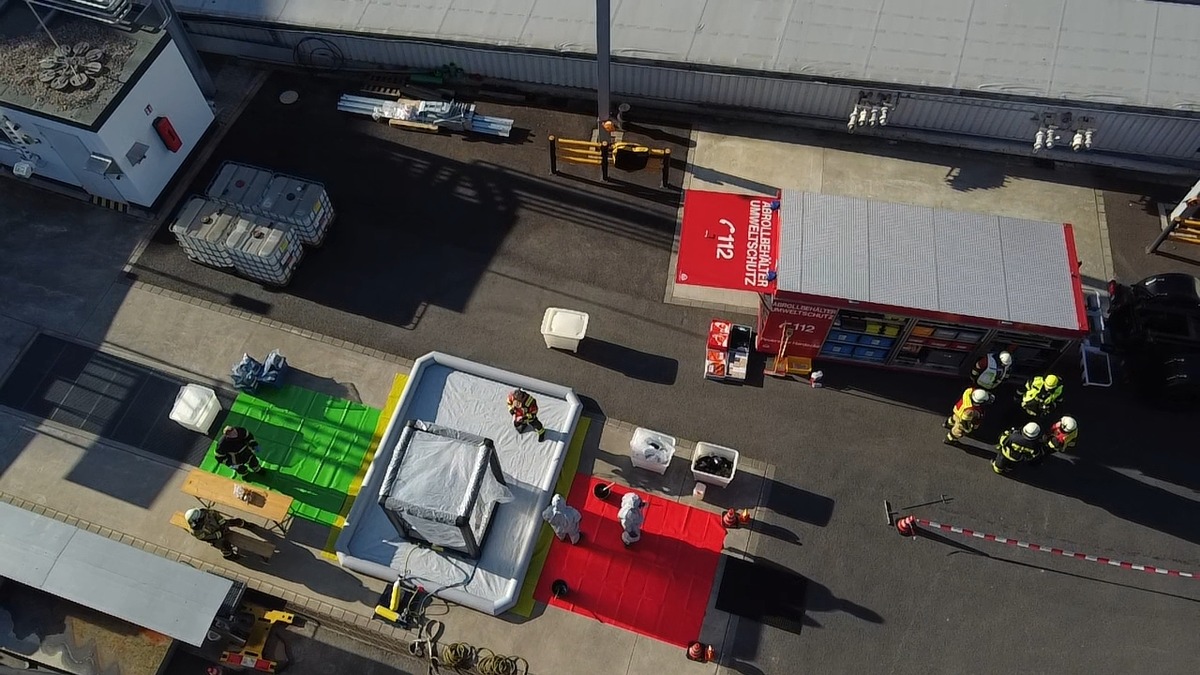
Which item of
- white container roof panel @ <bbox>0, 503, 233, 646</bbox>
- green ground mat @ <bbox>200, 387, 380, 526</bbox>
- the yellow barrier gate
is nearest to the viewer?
white container roof panel @ <bbox>0, 503, 233, 646</bbox>

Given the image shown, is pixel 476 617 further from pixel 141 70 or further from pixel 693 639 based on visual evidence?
pixel 141 70

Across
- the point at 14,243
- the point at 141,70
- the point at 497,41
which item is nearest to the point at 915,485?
the point at 497,41

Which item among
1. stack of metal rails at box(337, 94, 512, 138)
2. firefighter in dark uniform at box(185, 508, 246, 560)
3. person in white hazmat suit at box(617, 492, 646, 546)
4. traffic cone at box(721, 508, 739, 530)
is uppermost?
stack of metal rails at box(337, 94, 512, 138)

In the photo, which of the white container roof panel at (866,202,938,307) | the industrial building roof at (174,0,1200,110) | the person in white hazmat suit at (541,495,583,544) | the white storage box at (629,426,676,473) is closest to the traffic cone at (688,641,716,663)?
the person in white hazmat suit at (541,495,583,544)

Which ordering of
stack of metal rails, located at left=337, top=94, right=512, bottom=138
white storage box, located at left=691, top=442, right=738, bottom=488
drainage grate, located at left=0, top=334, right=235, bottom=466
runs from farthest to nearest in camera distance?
stack of metal rails, located at left=337, top=94, right=512, bottom=138 < drainage grate, located at left=0, top=334, right=235, bottom=466 < white storage box, located at left=691, top=442, right=738, bottom=488

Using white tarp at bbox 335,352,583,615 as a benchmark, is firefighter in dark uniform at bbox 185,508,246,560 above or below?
below

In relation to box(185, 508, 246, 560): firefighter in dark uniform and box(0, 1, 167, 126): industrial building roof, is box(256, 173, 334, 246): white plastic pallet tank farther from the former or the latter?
box(185, 508, 246, 560): firefighter in dark uniform

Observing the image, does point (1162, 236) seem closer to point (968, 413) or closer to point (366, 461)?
point (968, 413)

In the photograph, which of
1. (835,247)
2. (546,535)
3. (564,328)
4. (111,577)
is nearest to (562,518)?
(546,535)
